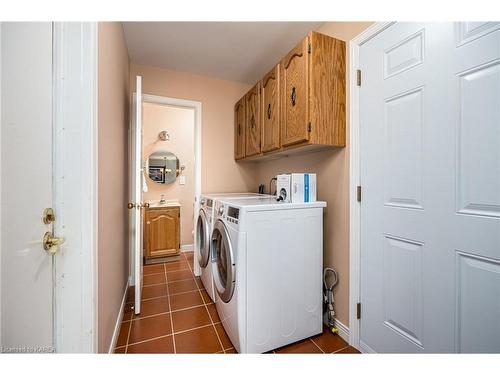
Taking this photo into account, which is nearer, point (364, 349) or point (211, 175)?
point (364, 349)

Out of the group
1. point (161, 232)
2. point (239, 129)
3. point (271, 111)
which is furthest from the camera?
point (161, 232)

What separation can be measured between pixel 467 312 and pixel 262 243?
977mm

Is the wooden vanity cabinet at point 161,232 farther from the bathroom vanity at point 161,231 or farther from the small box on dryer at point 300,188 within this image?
the small box on dryer at point 300,188

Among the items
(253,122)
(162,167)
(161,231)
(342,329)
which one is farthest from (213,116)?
(342,329)

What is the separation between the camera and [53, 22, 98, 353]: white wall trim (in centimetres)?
84

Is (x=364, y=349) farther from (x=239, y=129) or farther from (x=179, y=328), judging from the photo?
(x=239, y=129)

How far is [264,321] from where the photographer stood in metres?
1.31

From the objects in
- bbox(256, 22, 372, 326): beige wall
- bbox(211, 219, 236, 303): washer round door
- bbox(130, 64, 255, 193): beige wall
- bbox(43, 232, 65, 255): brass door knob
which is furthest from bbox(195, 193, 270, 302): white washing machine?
bbox(43, 232, 65, 255): brass door knob

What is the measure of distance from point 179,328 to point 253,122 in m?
1.98

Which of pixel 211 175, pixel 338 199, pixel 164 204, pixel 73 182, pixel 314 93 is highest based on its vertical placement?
pixel 314 93

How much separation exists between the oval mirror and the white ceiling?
143 cm

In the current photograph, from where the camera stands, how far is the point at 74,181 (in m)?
0.85
